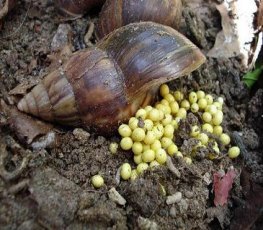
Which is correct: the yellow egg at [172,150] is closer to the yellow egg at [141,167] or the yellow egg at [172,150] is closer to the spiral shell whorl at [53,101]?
the yellow egg at [141,167]

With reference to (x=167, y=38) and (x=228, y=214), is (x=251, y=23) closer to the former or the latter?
(x=167, y=38)

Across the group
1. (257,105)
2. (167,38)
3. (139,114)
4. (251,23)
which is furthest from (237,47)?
(139,114)

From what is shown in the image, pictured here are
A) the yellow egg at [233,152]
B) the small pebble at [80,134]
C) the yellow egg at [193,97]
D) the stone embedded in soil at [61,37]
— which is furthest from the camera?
the stone embedded in soil at [61,37]

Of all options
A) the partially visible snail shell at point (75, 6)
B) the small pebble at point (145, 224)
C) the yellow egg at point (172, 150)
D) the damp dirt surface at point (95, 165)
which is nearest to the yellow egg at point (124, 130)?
the damp dirt surface at point (95, 165)

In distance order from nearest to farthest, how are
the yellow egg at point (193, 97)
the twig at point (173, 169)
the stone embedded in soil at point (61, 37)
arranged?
the twig at point (173, 169)
the yellow egg at point (193, 97)
the stone embedded in soil at point (61, 37)

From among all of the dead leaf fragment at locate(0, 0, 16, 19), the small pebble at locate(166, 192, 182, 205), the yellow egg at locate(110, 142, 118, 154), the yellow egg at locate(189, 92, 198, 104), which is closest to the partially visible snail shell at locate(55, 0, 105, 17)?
the dead leaf fragment at locate(0, 0, 16, 19)

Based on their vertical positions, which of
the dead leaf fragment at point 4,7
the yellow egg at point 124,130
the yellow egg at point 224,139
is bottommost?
the yellow egg at point 224,139

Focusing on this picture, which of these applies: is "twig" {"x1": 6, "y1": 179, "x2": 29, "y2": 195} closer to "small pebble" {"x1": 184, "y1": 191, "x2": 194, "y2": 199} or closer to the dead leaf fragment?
"small pebble" {"x1": 184, "y1": 191, "x2": 194, "y2": 199}
